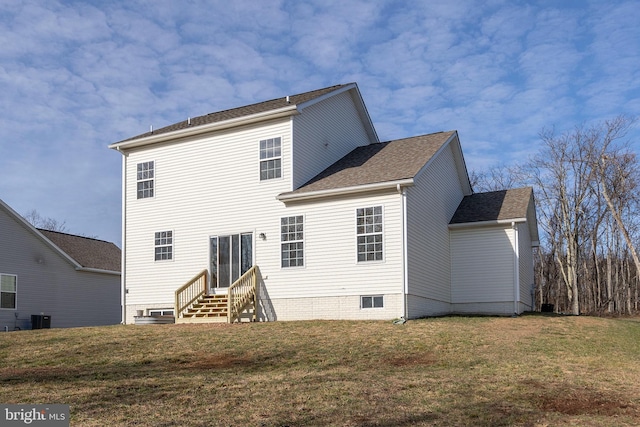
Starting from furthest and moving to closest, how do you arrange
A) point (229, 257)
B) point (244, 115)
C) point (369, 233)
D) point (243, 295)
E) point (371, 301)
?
point (244, 115), point (229, 257), point (243, 295), point (369, 233), point (371, 301)

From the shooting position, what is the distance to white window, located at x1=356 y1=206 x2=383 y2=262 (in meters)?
18.5

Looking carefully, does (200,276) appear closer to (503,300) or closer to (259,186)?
(259,186)

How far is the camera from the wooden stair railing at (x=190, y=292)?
20.0 metres

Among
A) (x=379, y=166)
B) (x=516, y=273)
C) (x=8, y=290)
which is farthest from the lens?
(x=8, y=290)

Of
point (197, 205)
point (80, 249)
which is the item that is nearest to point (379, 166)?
point (197, 205)

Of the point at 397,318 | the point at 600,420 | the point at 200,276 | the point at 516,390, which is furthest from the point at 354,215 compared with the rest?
the point at 600,420

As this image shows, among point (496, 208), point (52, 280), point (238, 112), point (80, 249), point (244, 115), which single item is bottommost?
point (52, 280)

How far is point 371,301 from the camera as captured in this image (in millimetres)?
18484

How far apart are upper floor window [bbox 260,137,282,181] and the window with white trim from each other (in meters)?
1.58

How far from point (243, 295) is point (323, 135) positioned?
20.6ft

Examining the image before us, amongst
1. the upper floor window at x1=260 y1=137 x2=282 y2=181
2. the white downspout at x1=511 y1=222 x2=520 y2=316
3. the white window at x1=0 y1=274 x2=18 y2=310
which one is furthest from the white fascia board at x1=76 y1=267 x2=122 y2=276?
the white downspout at x1=511 y1=222 x2=520 y2=316

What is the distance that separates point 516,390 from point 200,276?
12682mm

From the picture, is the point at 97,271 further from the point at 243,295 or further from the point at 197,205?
the point at 243,295

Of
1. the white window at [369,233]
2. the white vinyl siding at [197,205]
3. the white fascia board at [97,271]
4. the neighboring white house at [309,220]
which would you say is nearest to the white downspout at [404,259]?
the neighboring white house at [309,220]
